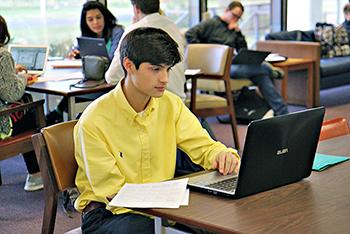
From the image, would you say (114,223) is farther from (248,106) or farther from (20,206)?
(248,106)

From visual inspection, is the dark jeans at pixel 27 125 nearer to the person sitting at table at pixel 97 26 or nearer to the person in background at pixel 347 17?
the person sitting at table at pixel 97 26

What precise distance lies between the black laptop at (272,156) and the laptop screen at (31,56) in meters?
2.69

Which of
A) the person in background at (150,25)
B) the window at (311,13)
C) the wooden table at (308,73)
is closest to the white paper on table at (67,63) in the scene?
the person in background at (150,25)

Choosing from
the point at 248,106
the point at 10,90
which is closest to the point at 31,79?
the point at 10,90

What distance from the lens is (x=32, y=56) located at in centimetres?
465

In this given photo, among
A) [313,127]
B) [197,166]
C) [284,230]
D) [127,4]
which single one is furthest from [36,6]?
[284,230]

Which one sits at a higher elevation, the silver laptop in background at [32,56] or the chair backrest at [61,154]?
the silver laptop in background at [32,56]

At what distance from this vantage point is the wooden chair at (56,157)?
2.40m

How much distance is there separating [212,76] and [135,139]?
2.74 meters


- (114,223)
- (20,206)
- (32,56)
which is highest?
(32,56)

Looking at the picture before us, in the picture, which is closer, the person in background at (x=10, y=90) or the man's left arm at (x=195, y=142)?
the man's left arm at (x=195, y=142)

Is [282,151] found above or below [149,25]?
below

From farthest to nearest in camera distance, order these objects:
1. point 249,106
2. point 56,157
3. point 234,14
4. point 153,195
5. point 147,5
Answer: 1. point 234,14
2. point 249,106
3. point 147,5
4. point 56,157
5. point 153,195

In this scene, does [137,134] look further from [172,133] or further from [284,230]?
[284,230]
